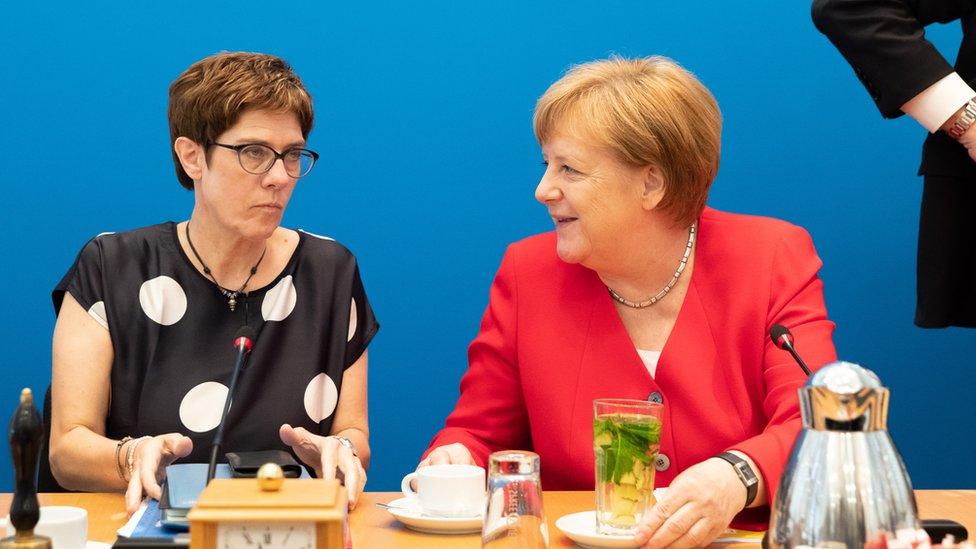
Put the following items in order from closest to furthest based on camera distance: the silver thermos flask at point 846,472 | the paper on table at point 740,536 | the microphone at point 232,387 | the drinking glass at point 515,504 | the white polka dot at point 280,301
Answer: the silver thermos flask at point 846,472
the drinking glass at point 515,504
the microphone at point 232,387
the paper on table at point 740,536
the white polka dot at point 280,301

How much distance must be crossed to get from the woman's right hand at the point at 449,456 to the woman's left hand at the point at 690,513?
1.47ft

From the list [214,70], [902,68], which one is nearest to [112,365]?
[214,70]

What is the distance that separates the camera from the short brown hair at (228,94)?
2.06m

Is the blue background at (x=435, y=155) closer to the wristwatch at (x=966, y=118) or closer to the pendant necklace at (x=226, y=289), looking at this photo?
the pendant necklace at (x=226, y=289)

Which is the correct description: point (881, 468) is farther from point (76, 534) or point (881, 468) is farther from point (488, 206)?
point (488, 206)

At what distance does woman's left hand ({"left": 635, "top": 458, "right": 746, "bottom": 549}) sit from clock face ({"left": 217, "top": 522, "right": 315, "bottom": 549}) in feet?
1.57

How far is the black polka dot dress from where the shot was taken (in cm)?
202

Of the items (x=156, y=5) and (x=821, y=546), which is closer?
(x=821, y=546)

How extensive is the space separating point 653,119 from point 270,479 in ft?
3.38

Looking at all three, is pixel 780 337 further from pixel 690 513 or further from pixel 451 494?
pixel 451 494

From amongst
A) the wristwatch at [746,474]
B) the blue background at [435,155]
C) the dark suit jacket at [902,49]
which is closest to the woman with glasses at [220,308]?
the wristwatch at [746,474]

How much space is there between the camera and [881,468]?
3.45ft

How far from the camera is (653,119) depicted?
6.18 feet

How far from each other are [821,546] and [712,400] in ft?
2.65
